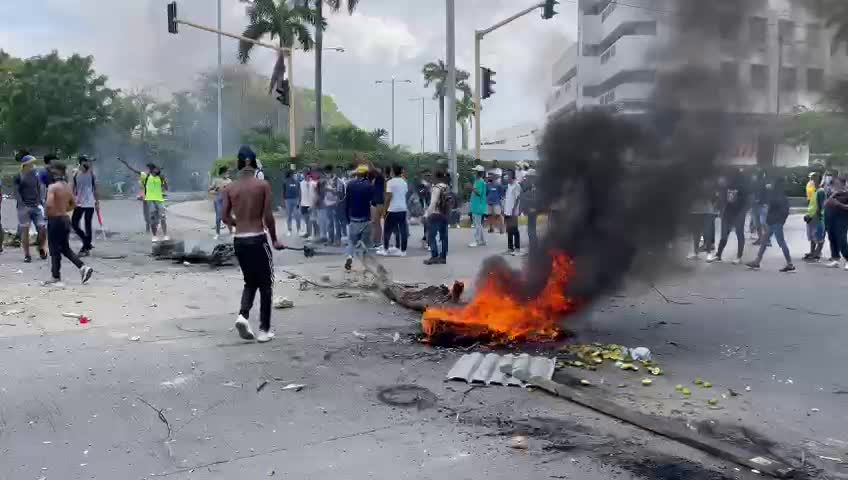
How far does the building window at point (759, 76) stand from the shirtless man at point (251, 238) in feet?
14.1

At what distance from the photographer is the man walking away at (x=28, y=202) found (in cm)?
1140

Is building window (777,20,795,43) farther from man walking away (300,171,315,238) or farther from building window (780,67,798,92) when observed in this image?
man walking away (300,171,315,238)

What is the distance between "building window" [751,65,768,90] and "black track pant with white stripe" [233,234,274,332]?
14.5ft

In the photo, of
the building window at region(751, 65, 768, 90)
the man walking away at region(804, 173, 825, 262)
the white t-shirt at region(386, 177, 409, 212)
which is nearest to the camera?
the building window at region(751, 65, 768, 90)

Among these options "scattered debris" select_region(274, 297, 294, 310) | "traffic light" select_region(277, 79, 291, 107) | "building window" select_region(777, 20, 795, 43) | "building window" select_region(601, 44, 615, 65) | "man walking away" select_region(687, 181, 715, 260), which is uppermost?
"traffic light" select_region(277, 79, 291, 107)

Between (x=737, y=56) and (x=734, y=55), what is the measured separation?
34mm

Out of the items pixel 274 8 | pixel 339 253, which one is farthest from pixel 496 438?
pixel 274 8

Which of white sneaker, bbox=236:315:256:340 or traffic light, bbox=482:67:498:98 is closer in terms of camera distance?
white sneaker, bbox=236:315:256:340

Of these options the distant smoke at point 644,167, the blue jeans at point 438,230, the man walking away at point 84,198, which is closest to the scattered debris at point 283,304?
the distant smoke at point 644,167

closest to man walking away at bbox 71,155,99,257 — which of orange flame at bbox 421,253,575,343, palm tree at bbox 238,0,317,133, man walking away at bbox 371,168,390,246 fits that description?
man walking away at bbox 371,168,390,246

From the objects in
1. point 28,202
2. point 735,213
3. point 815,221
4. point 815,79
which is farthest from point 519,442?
point 815,221

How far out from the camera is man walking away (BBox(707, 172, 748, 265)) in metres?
7.77

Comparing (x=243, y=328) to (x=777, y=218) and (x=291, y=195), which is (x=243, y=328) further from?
(x=291, y=195)

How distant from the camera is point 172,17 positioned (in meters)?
17.8
